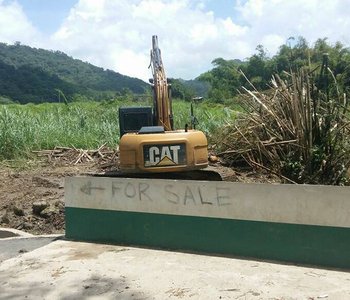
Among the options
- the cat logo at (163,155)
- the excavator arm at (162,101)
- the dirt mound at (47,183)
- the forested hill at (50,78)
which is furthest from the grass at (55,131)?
the forested hill at (50,78)

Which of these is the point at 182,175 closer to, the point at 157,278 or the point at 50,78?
the point at 157,278

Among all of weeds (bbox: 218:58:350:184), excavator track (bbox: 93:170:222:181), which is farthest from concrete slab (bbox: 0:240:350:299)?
weeds (bbox: 218:58:350:184)

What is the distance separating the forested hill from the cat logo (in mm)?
24188

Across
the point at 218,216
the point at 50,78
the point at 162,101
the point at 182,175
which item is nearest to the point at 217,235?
the point at 218,216

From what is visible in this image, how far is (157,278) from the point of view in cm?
477

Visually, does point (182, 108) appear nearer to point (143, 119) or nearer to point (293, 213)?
point (143, 119)

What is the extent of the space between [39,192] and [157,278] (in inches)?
190

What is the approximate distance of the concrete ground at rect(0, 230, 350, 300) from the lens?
14.4 feet

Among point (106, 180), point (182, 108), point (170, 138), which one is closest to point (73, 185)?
point (106, 180)

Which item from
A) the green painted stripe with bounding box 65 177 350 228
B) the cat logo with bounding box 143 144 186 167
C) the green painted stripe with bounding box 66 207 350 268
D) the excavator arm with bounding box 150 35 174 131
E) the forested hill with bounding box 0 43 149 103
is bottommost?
the green painted stripe with bounding box 66 207 350 268

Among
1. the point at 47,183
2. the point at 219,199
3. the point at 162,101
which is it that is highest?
the point at 162,101

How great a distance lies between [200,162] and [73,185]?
5.66 ft

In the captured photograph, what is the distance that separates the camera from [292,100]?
8.37 m

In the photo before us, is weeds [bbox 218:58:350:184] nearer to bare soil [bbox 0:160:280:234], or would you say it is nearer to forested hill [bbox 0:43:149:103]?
bare soil [bbox 0:160:280:234]
